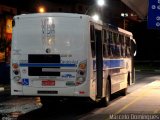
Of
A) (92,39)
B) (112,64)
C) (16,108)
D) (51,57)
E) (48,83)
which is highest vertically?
(92,39)

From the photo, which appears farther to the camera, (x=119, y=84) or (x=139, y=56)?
(x=139, y=56)

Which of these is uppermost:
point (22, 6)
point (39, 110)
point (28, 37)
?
point (22, 6)

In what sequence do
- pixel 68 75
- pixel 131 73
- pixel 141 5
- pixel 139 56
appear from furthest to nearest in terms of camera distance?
pixel 139 56 → pixel 131 73 → pixel 68 75 → pixel 141 5

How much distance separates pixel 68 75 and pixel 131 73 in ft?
32.3

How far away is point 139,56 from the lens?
98.2m

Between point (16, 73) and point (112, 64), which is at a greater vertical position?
point (112, 64)

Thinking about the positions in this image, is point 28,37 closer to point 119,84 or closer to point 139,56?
point 119,84

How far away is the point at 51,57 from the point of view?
16.4 m

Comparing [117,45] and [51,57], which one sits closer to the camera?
[51,57]

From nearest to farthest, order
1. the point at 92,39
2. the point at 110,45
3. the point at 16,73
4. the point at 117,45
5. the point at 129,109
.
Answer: the point at 16,73
the point at 92,39
the point at 129,109
the point at 110,45
the point at 117,45

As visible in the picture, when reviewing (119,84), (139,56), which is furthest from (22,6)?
(139,56)

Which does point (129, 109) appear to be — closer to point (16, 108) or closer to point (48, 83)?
point (48, 83)


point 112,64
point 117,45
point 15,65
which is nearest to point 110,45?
point 112,64

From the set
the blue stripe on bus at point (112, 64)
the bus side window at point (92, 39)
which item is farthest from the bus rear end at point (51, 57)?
the blue stripe on bus at point (112, 64)
